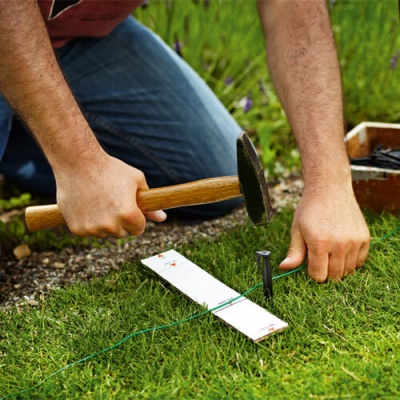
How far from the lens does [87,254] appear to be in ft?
8.21

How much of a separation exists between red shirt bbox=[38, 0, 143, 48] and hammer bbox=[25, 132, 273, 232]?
909 millimetres

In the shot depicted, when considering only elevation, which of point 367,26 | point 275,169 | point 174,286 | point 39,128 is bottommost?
point 275,169

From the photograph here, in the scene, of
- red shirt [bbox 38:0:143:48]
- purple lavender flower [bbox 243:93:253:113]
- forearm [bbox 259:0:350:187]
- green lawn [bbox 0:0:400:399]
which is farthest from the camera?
purple lavender flower [bbox 243:93:253:113]

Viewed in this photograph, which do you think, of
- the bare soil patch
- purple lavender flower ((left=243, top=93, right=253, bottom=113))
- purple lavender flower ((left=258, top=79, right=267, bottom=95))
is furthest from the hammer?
purple lavender flower ((left=258, top=79, right=267, bottom=95))

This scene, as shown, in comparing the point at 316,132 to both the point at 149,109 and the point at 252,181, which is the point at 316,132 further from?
the point at 149,109

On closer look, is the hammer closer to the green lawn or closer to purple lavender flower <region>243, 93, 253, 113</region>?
the green lawn

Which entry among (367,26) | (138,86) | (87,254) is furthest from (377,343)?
(367,26)

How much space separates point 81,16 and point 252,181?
1.26 m

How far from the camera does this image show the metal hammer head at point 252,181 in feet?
5.48

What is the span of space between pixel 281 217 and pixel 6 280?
1133 millimetres

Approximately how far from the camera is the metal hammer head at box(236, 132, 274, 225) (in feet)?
5.48

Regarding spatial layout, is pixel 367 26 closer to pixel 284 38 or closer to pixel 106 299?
pixel 284 38

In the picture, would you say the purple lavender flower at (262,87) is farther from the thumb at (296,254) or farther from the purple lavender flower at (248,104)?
the thumb at (296,254)

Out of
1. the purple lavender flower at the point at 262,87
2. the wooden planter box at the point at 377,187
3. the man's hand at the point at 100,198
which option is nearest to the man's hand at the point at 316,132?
the wooden planter box at the point at 377,187
